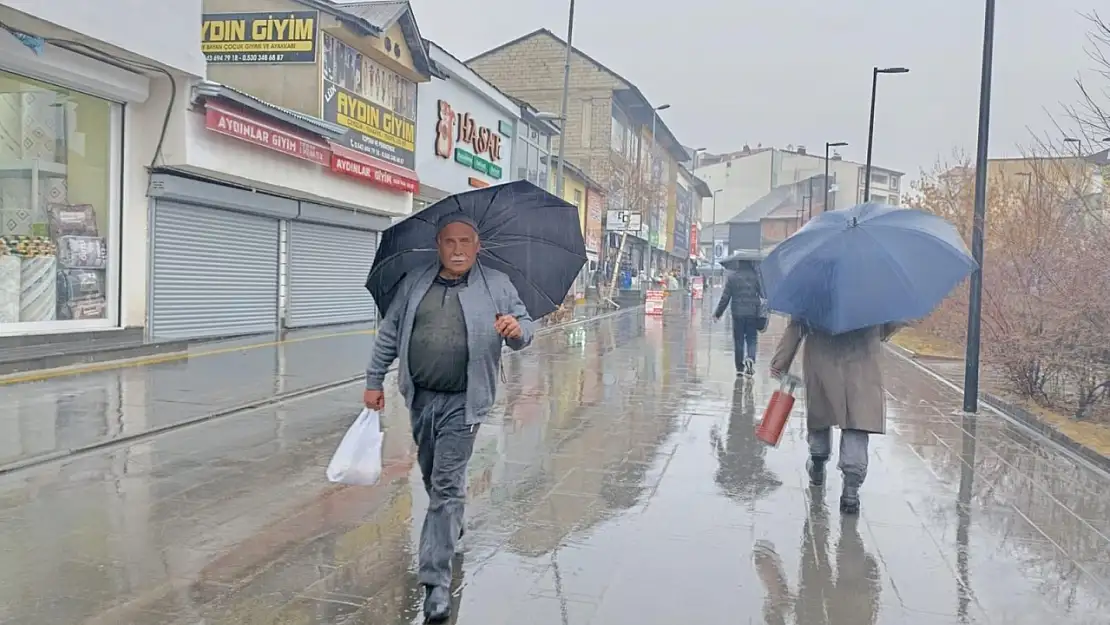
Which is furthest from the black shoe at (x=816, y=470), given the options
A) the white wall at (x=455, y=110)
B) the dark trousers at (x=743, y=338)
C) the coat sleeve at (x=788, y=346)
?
the white wall at (x=455, y=110)

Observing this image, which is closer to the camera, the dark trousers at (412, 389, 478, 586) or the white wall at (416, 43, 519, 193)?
the dark trousers at (412, 389, 478, 586)

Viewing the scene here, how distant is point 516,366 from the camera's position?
14648mm

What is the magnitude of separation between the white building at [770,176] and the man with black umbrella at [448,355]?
8806 centimetres

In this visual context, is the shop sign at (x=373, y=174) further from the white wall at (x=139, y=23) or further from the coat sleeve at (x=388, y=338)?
the coat sleeve at (x=388, y=338)

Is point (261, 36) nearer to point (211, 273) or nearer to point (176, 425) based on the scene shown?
point (211, 273)

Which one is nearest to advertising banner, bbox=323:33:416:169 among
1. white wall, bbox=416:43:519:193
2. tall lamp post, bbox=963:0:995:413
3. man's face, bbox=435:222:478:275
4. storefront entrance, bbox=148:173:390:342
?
white wall, bbox=416:43:519:193

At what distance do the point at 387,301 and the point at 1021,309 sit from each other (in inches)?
376

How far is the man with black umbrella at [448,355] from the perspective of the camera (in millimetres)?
4262

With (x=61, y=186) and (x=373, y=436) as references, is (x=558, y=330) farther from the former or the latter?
(x=373, y=436)

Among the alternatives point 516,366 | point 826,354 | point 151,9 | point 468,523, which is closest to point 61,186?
point 151,9

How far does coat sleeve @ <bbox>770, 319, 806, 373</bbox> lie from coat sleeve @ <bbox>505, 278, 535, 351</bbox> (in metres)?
2.54

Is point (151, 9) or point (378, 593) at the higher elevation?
point (151, 9)

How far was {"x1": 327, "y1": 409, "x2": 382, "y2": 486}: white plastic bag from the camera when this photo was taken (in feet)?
14.8

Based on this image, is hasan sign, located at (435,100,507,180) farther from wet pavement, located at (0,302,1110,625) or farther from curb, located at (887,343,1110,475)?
wet pavement, located at (0,302,1110,625)
